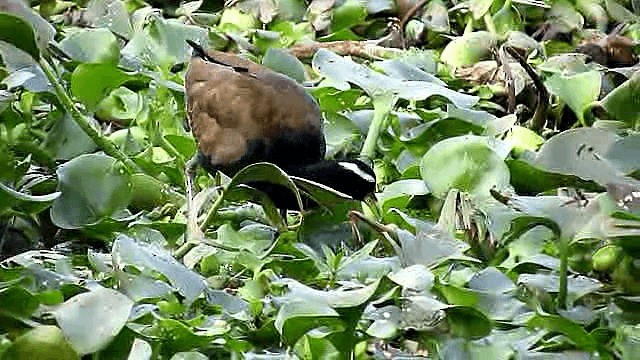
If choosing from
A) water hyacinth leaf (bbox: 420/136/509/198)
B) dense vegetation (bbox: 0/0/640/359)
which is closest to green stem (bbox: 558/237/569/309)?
dense vegetation (bbox: 0/0/640/359)

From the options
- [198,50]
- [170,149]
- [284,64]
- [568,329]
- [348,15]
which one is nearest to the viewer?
[568,329]

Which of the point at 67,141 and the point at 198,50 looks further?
the point at 198,50

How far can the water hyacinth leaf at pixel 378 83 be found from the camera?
1.81 m

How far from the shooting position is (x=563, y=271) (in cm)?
118

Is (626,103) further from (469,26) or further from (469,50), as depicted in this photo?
(469,26)

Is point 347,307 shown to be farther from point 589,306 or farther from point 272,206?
point 272,206

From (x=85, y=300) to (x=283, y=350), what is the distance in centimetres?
21

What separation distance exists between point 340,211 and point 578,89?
410 millimetres

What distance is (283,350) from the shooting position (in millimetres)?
1164

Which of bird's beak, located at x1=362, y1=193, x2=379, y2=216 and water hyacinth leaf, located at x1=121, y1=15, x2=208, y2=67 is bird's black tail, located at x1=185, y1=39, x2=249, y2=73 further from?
bird's beak, located at x1=362, y1=193, x2=379, y2=216

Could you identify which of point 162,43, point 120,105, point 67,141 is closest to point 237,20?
point 162,43

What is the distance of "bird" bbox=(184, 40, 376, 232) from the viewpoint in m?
1.75

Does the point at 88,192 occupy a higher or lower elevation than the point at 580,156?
lower

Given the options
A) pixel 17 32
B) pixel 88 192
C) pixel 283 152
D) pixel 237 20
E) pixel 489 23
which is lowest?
pixel 237 20
